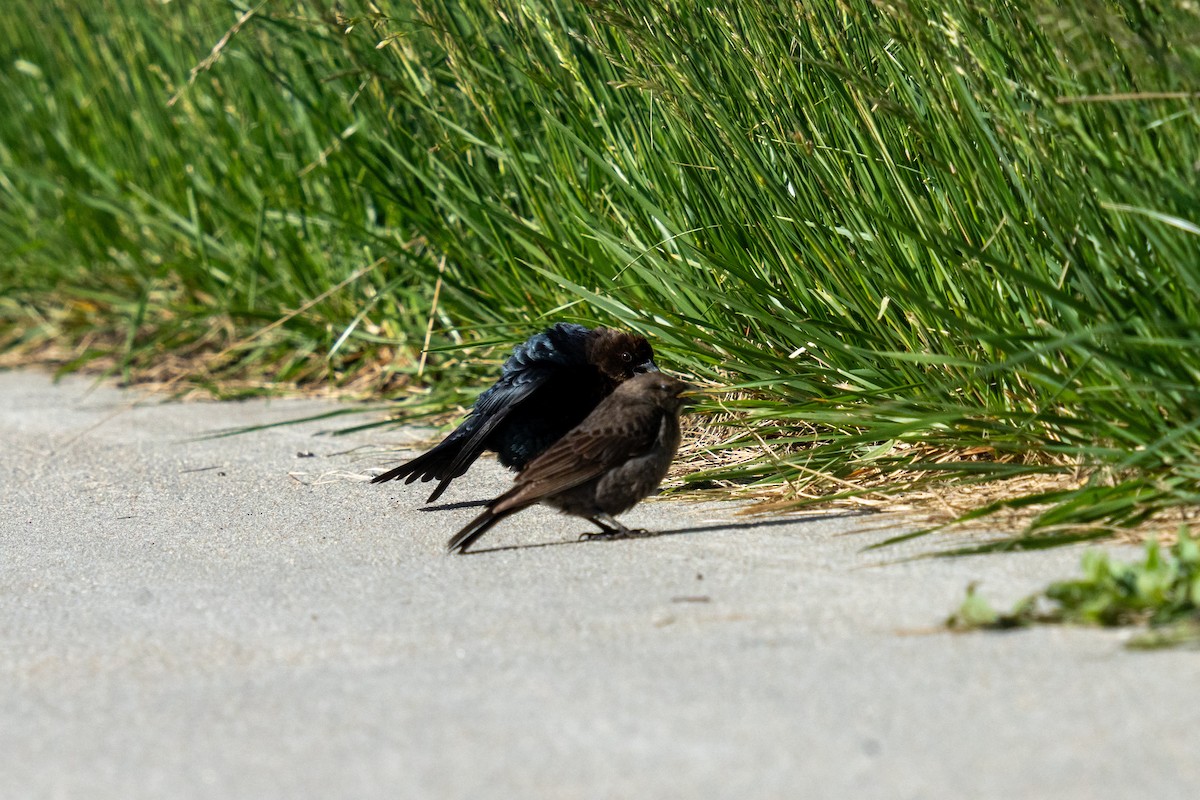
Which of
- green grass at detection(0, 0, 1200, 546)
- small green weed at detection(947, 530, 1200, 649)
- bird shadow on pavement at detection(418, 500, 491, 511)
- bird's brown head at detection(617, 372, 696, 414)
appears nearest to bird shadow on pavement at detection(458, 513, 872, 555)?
green grass at detection(0, 0, 1200, 546)

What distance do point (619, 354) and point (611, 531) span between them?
0.71m

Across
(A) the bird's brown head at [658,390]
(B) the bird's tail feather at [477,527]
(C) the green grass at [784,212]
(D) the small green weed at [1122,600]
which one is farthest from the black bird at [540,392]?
(D) the small green weed at [1122,600]

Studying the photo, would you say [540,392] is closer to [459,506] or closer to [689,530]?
[459,506]

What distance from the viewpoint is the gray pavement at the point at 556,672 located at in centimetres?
201

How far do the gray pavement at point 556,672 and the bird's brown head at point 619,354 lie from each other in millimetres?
473

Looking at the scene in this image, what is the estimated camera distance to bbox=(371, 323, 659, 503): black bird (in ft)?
13.3

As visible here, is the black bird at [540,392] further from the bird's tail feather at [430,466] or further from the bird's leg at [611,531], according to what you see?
the bird's leg at [611,531]

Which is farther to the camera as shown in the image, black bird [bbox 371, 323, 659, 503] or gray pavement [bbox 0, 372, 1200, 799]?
black bird [bbox 371, 323, 659, 503]

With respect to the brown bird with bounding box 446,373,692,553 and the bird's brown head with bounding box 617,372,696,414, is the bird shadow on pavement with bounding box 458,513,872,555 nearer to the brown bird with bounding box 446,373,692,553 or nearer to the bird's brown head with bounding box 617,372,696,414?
the brown bird with bounding box 446,373,692,553

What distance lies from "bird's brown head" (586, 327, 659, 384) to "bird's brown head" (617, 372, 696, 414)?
1.19ft

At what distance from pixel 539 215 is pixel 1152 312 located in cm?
207

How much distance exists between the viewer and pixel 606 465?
3.50 meters

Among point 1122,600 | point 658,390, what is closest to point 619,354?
point 658,390

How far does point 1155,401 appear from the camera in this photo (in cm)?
298
